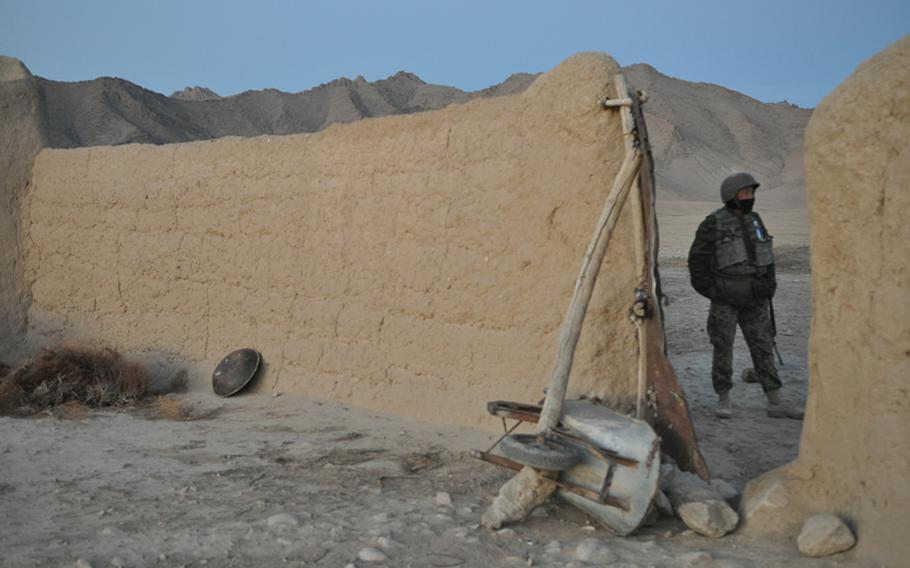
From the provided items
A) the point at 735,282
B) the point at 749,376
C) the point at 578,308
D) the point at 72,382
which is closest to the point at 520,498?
the point at 578,308

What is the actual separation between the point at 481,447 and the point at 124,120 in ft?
119

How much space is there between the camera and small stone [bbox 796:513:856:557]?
2924mm

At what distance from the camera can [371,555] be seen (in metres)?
3.06

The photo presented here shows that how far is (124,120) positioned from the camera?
1443 inches

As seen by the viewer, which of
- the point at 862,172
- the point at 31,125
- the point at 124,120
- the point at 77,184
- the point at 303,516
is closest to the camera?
the point at 862,172

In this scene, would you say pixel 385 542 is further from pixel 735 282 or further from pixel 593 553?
pixel 735 282

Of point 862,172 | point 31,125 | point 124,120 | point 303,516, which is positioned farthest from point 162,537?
point 124,120

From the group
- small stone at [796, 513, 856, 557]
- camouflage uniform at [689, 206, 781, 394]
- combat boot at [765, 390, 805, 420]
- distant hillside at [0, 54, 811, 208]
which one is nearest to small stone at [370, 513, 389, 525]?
small stone at [796, 513, 856, 557]

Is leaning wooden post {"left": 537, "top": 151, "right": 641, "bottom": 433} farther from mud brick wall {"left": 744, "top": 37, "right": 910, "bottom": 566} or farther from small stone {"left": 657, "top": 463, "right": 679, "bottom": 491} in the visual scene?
mud brick wall {"left": 744, "top": 37, "right": 910, "bottom": 566}

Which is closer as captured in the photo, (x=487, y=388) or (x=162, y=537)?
(x=162, y=537)

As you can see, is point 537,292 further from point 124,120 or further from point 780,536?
point 124,120

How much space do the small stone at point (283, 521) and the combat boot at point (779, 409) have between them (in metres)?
3.46

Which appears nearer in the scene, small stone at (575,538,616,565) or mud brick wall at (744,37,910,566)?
mud brick wall at (744,37,910,566)

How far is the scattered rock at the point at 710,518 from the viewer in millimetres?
3264
